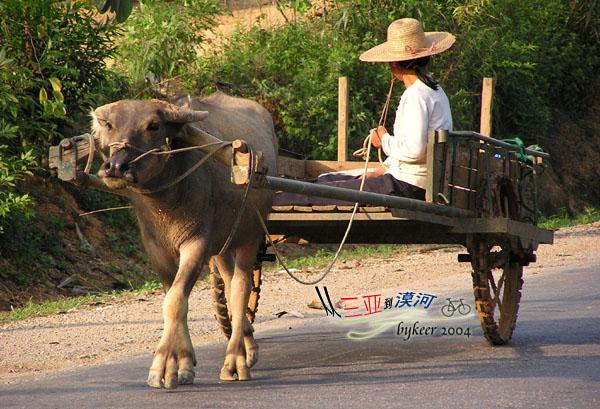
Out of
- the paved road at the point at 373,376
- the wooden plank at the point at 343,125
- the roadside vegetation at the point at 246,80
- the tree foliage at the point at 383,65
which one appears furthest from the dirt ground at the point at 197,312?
the tree foliage at the point at 383,65

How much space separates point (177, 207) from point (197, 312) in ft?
13.3

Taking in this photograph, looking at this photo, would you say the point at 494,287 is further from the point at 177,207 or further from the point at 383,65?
the point at 383,65

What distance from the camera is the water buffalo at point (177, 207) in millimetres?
6340

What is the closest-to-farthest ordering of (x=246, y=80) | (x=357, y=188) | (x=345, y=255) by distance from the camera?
(x=357, y=188) → (x=345, y=255) → (x=246, y=80)

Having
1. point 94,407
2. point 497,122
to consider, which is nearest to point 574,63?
point 497,122

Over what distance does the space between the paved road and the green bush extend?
27.3ft

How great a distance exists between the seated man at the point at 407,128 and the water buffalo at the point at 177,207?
0.59m

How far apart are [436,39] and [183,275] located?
2929mm

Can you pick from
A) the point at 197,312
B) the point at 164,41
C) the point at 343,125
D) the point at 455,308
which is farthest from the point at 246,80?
the point at 343,125

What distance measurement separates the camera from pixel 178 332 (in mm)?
6473

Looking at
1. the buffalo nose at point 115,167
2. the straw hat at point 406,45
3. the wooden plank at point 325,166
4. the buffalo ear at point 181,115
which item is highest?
the straw hat at point 406,45

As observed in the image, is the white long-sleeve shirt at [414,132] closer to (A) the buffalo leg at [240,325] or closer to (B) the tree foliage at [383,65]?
(A) the buffalo leg at [240,325]

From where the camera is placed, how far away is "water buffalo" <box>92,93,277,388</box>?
634 centimetres

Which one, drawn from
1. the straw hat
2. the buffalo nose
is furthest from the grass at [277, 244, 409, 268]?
the buffalo nose
